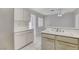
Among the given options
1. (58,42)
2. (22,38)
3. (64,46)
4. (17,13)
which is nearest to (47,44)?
(58,42)

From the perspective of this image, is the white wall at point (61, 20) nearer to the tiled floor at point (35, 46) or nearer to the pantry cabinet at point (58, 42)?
the pantry cabinet at point (58, 42)

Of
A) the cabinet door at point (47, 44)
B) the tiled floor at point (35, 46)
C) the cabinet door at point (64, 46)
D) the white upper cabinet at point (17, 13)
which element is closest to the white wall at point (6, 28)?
the white upper cabinet at point (17, 13)

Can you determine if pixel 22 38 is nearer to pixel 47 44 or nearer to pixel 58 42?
pixel 47 44

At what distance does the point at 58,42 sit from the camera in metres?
1.87

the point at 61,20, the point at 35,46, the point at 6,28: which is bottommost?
the point at 35,46

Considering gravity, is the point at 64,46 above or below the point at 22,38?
below

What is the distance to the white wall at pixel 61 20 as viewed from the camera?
1767 mm

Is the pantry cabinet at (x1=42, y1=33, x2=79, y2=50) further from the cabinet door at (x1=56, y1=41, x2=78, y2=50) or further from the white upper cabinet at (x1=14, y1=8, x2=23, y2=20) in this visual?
the white upper cabinet at (x1=14, y1=8, x2=23, y2=20)

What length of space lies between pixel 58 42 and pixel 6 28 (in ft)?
3.37

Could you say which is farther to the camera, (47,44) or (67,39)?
(47,44)

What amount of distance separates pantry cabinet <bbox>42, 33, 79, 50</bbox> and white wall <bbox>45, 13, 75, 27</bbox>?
23 centimetres
